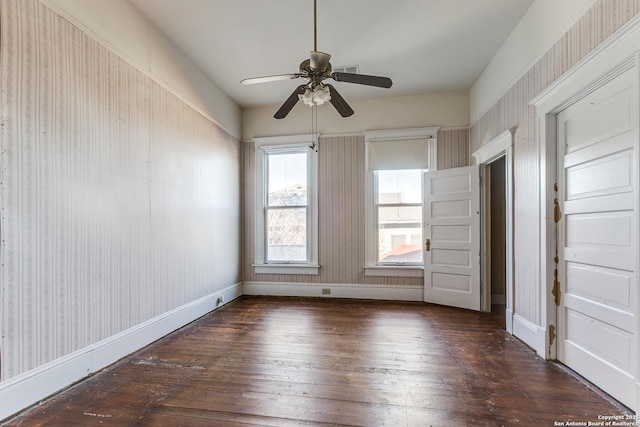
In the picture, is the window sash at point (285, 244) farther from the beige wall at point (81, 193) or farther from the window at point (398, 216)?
the beige wall at point (81, 193)

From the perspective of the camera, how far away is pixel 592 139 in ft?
6.88

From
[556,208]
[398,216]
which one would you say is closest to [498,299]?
[398,216]

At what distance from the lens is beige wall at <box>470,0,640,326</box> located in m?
2.04

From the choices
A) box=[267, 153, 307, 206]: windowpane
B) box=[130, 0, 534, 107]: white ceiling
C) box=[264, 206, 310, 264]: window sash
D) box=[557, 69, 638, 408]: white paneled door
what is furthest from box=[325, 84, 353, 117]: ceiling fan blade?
box=[264, 206, 310, 264]: window sash

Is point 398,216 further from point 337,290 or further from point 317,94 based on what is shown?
point 317,94

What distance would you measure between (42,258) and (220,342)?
5.39ft

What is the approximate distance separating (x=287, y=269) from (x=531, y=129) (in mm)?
3707

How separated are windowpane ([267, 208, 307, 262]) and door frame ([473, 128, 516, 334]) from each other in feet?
8.61

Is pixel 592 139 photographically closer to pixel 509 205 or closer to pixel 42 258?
pixel 509 205

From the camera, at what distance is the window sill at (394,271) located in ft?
14.7

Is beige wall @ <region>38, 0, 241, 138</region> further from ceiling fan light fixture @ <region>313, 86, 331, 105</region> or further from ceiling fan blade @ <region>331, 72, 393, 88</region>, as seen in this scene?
→ ceiling fan blade @ <region>331, 72, 393, 88</region>

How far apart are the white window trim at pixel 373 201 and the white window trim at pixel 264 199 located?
0.83 metres

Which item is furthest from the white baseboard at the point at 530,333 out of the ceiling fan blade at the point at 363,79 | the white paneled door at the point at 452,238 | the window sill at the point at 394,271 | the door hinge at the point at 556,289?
the ceiling fan blade at the point at 363,79

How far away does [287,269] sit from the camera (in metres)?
4.81
